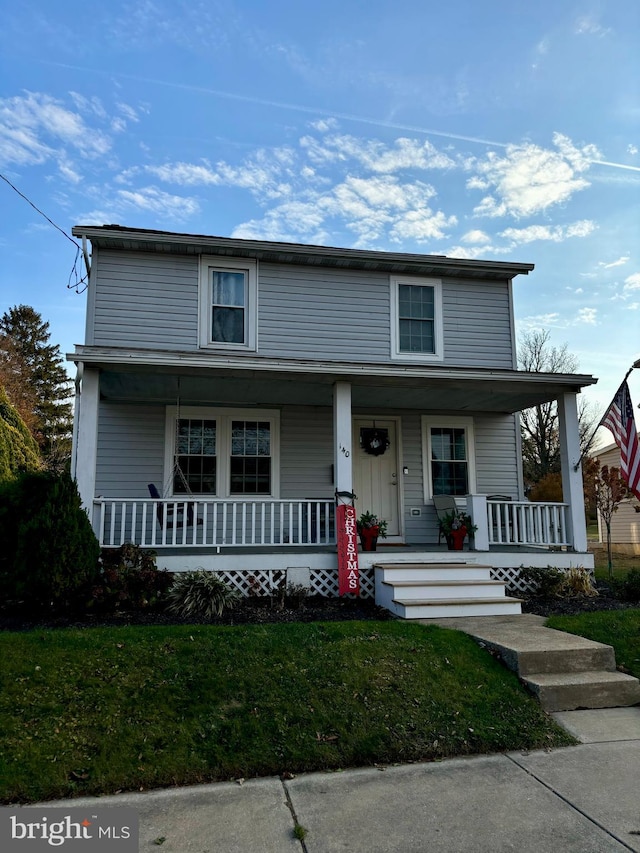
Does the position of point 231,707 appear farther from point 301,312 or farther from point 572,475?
point 301,312

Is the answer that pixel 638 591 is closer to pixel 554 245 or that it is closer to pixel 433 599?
pixel 433 599

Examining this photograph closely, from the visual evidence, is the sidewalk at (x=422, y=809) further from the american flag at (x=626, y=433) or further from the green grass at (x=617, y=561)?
the green grass at (x=617, y=561)

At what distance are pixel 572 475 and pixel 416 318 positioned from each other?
13.1ft

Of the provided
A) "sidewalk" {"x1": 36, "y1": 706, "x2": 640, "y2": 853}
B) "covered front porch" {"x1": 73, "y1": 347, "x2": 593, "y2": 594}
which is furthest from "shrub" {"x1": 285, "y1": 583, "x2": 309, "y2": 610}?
"sidewalk" {"x1": 36, "y1": 706, "x2": 640, "y2": 853}

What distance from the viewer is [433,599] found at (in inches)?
270

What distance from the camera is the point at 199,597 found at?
661 centimetres

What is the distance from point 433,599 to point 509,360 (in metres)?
5.67

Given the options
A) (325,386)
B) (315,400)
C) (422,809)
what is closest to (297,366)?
(325,386)

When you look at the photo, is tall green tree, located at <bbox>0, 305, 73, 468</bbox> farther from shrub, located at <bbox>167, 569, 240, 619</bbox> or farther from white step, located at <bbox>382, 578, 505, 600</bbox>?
white step, located at <bbox>382, 578, 505, 600</bbox>

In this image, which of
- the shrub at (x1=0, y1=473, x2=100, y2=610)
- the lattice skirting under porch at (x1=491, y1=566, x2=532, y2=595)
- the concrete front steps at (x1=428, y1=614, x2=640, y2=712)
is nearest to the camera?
the concrete front steps at (x1=428, y1=614, x2=640, y2=712)

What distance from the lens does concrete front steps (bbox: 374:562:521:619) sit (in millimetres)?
6547

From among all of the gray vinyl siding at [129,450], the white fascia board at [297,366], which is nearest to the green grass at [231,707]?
the white fascia board at [297,366]

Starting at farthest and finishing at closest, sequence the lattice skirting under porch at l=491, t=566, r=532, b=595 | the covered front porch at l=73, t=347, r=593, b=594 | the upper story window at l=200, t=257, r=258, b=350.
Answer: the upper story window at l=200, t=257, r=258, b=350
the lattice skirting under porch at l=491, t=566, r=532, b=595
the covered front porch at l=73, t=347, r=593, b=594

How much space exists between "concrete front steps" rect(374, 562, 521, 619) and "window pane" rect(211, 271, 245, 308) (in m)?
5.30
